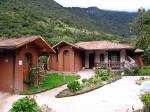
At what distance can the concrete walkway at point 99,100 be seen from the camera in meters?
19.1

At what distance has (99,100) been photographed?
2159 cm

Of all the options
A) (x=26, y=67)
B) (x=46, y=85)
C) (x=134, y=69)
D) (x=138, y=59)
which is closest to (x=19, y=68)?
(x=26, y=67)

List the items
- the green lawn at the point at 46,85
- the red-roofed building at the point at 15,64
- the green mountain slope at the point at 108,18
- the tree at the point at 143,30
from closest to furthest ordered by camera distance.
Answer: the red-roofed building at the point at 15,64 < the green lawn at the point at 46,85 < the tree at the point at 143,30 < the green mountain slope at the point at 108,18

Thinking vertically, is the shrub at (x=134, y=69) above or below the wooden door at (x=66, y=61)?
below

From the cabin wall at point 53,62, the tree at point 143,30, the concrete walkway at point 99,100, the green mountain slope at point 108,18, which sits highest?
the green mountain slope at point 108,18

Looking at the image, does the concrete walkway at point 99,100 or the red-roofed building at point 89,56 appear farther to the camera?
the red-roofed building at point 89,56

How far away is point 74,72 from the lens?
3816 cm

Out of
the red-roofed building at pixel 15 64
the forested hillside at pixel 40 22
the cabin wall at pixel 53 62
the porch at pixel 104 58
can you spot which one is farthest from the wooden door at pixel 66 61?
the forested hillside at pixel 40 22

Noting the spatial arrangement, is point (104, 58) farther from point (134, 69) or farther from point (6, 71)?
point (6, 71)

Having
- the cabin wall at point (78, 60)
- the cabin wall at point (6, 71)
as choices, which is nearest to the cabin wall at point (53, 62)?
the cabin wall at point (78, 60)

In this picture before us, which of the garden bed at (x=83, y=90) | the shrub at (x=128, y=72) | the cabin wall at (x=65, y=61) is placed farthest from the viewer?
the cabin wall at (x=65, y=61)

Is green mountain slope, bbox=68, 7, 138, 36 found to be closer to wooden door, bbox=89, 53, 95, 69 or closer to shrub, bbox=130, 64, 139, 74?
wooden door, bbox=89, 53, 95, 69

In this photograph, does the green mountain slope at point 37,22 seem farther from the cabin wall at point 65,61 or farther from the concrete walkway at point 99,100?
the concrete walkway at point 99,100

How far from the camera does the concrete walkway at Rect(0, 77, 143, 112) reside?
1912 cm
